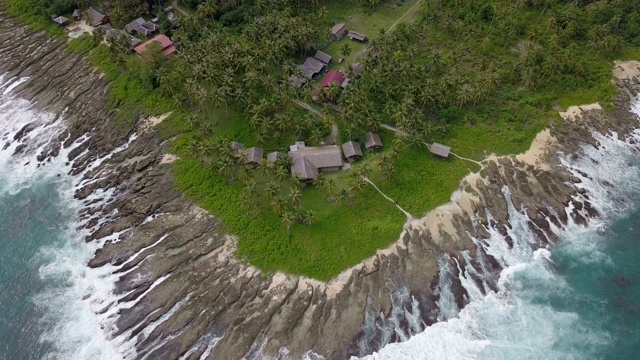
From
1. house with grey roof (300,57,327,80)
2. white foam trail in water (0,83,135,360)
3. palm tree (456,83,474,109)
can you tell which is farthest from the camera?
house with grey roof (300,57,327,80)

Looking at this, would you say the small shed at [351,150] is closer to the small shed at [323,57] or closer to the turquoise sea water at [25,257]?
the small shed at [323,57]

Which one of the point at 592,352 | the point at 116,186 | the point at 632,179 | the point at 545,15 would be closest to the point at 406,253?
the point at 592,352

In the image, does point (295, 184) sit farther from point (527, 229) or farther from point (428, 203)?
point (527, 229)

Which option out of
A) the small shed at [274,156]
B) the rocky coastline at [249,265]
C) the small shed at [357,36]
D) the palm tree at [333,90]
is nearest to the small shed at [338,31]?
the small shed at [357,36]

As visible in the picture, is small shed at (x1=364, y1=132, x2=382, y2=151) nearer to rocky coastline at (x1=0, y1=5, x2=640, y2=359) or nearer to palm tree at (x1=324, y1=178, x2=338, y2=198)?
palm tree at (x1=324, y1=178, x2=338, y2=198)

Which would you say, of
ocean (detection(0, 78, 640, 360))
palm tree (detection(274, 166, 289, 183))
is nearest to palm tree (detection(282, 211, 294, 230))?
palm tree (detection(274, 166, 289, 183))
